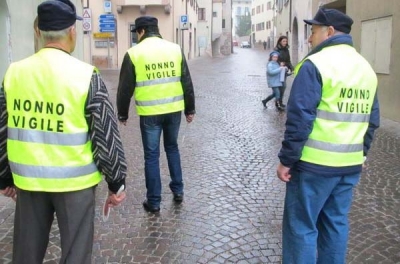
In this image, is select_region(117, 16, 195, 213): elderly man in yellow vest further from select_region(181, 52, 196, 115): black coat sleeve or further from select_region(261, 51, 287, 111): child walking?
select_region(261, 51, 287, 111): child walking

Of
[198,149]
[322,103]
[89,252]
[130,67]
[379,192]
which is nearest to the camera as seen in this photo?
[89,252]

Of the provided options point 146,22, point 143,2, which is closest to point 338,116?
point 146,22

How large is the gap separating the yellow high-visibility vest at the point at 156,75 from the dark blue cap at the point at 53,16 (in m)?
2.05

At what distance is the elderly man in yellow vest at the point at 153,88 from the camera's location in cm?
453

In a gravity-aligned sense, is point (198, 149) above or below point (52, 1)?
below

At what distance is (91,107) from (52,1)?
23.5 inches

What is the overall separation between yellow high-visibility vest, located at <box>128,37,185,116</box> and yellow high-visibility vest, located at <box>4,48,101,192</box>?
6.82ft

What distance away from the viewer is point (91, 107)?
242 cm

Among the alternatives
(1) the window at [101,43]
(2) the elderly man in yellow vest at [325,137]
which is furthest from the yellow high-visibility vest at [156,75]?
(1) the window at [101,43]

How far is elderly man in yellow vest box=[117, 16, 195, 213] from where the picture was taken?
453 centimetres

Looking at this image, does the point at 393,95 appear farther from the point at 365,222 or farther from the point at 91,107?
the point at 91,107

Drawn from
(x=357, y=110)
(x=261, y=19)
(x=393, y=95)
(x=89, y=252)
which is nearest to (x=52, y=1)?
(x=89, y=252)

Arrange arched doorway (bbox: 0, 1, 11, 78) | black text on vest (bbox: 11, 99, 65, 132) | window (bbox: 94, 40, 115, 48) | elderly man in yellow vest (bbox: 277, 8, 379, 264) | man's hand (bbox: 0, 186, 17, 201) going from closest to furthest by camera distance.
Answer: black text on vest (bbox: 11, 99, 65, 132) < man's hand (bbox: 0, 186, 17, 201) < elderly man in yellow vest (bbox: 277, 8, 379, 264) < arched doorway (bbox: 0, 1, 11, 78) < window (bbox: 94, 40, 115, 48)

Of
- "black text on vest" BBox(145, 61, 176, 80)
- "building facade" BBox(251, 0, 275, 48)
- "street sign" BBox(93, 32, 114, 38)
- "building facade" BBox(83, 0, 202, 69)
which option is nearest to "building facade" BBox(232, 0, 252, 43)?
"building facade" BBox(251, 0, 275, 48)
